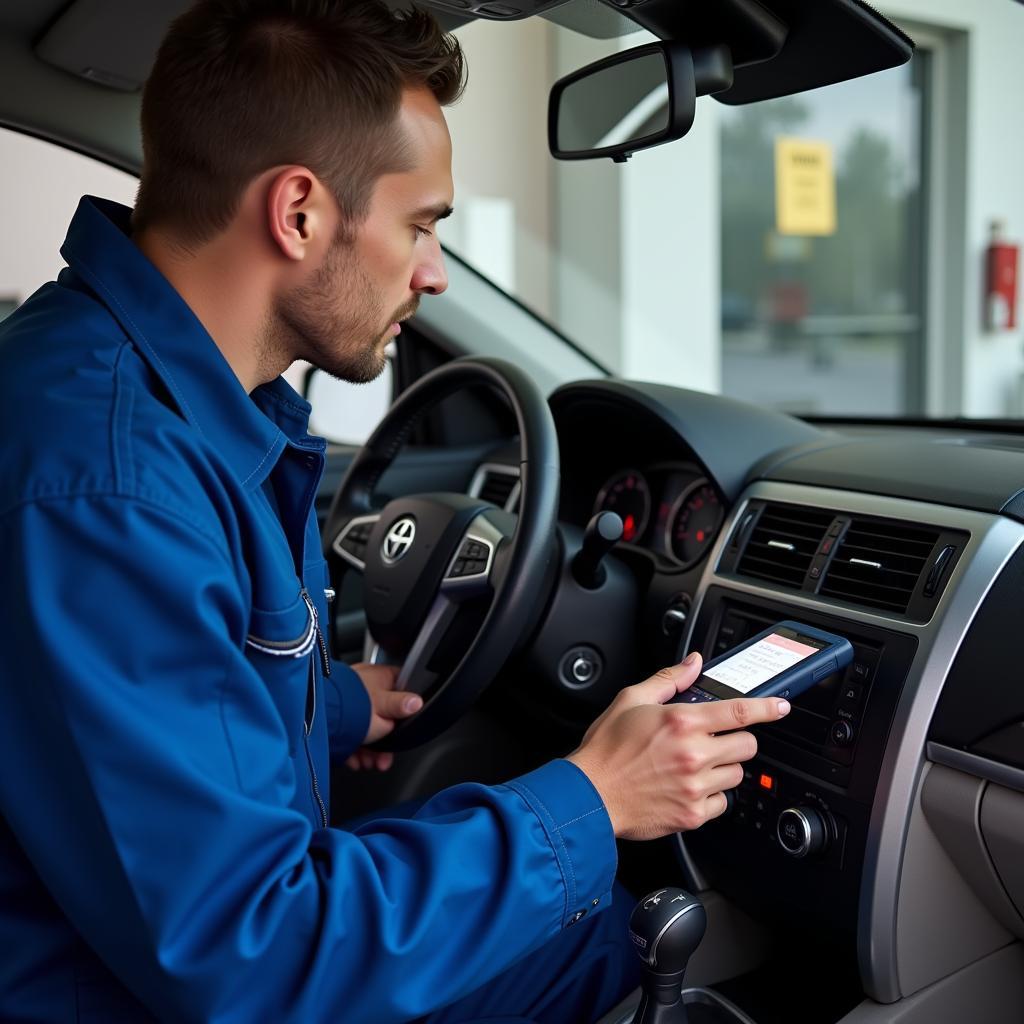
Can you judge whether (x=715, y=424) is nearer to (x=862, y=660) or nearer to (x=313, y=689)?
(x=862, y=660)

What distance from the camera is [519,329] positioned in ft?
6.95

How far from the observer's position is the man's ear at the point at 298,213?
0.93m

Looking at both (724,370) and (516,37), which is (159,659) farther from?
(724,370)

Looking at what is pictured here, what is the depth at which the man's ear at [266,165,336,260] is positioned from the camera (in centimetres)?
93

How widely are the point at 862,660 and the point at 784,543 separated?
0.22m

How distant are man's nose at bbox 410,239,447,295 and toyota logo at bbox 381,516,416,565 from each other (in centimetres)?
48

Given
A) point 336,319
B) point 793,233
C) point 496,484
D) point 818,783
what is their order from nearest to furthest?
point 336,319 → point 818,783 → point 496,484 → point 793,233

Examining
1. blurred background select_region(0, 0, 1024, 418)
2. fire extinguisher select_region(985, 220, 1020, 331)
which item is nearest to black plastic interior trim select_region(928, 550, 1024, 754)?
blurred background select_region(0, 0, 1024, 418)

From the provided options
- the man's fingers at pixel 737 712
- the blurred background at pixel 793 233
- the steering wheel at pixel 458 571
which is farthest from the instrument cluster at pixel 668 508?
the blurred background at pixel 793 233

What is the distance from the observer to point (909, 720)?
1.14 meters

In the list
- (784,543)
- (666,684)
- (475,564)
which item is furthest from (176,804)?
(784,543)

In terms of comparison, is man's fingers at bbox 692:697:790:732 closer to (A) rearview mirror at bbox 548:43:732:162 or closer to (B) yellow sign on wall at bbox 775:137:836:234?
(A) rearview mirror at bbox 548:43:732:162

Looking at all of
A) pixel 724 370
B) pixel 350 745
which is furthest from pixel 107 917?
pixel 724 370

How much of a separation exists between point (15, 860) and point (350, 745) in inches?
23.3
